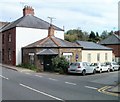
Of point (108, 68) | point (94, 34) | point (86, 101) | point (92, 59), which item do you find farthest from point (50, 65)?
point (94, 34)

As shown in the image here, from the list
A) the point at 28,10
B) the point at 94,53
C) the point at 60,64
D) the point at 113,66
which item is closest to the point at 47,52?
the point at 60,64

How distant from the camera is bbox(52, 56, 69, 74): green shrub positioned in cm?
3250

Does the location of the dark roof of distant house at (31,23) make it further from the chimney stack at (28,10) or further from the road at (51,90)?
the road at (51,90)

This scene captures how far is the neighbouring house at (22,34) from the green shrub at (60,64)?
10.1m

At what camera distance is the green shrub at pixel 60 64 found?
3250 cm

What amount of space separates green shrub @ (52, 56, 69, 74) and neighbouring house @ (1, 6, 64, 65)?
10.1 m

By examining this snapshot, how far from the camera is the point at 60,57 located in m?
34.8

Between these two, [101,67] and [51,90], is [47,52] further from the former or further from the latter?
[51,90]

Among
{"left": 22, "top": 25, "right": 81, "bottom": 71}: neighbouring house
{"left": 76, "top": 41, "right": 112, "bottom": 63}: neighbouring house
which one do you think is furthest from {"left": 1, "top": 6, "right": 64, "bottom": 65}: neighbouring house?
{"left": 76, "top": 41, "right": 112, "bottom": 63}: neighbouring house

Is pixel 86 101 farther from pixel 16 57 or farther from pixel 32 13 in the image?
pixel 32 13

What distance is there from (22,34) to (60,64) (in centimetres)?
1230

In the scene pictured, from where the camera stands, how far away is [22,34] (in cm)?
4353

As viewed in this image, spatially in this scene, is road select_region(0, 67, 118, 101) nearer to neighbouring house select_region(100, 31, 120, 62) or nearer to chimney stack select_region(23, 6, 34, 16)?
chimney stack select_region(23, 6, 34, 16)

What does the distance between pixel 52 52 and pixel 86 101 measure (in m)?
24.5
